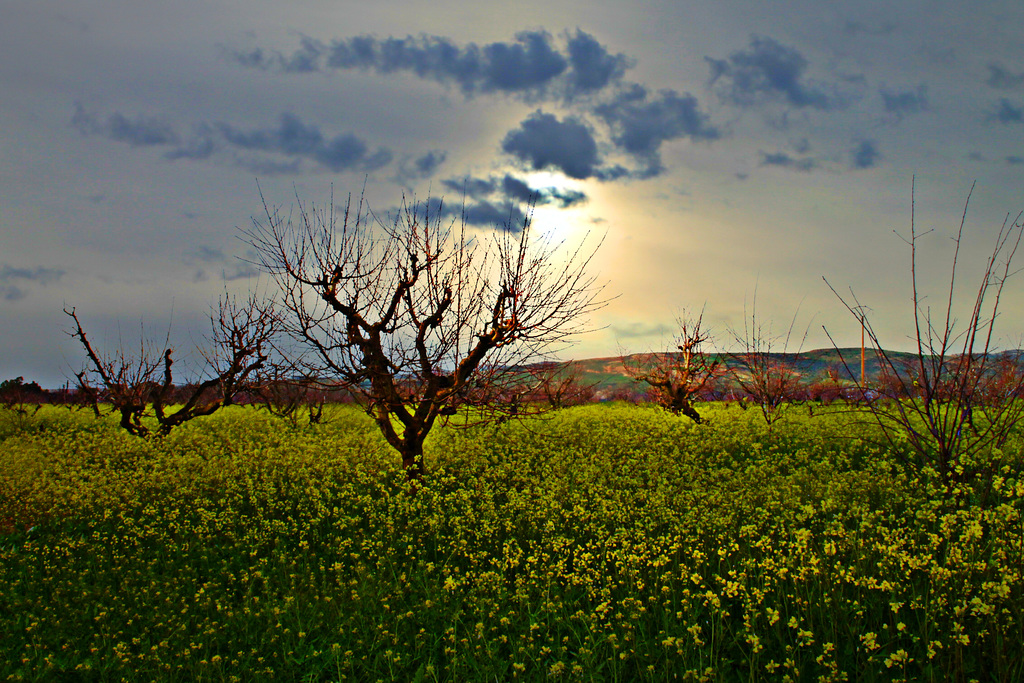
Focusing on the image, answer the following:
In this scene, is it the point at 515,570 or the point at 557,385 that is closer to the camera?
the point at 515,570

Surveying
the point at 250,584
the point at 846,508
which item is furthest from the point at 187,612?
the point at 846,508

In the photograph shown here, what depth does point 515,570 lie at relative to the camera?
7.01 meters

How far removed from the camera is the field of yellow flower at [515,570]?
4.80m

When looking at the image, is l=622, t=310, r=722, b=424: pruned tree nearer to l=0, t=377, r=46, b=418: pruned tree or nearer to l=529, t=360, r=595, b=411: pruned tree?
l=529, t=360, r=595, b=411: pruned tree

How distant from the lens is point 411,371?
10625 millimetres

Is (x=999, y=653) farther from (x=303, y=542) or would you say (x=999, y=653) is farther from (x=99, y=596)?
(x=99, y=596)

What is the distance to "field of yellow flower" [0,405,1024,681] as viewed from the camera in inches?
189

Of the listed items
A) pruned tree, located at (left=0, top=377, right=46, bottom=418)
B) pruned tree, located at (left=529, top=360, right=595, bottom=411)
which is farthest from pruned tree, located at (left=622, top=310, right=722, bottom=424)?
pruned tree, located at (left=0, top=377, right=46, bottom=418)

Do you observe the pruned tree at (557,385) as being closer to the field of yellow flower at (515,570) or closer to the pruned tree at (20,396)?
the field of yellow flower at (515,570)

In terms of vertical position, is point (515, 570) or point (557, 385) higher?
point (557, 385)

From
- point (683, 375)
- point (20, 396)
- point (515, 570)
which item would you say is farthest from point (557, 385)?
point (20, 396)

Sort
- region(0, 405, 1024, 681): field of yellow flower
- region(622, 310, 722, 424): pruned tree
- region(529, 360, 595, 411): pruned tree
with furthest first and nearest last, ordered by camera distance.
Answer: region(622, 310, 722, 424): pruned tree, region(529, 360, 595, 411): pruned tree, region(0, 405, 1024, 681): field of yellow flower

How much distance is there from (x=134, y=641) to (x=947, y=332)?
10027 mm

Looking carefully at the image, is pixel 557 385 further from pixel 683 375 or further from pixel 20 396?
pixel 20 396
